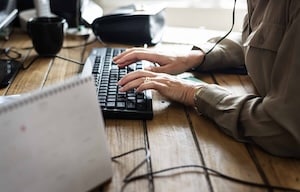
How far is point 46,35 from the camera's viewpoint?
131 centimetres

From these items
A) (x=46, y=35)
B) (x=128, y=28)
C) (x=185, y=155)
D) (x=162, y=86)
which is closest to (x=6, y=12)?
(x=46, y=35)

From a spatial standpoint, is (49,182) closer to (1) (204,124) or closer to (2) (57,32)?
(1) (204,124)

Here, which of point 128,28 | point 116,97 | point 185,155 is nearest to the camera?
point 185,155

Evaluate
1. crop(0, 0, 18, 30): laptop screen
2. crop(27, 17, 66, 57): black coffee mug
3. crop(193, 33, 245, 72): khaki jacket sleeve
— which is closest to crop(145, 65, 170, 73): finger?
crop(193, 33, 245, 72): khaki jacket sleeve

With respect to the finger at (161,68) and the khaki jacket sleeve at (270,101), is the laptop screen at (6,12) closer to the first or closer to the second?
the finger at (161,68)

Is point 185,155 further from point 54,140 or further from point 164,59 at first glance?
point 164,59

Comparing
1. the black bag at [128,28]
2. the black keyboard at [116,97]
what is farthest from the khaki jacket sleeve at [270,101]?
the black bag at [128,28]

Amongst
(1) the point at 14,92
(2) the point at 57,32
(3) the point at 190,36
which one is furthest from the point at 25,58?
(3) the point at 190,36

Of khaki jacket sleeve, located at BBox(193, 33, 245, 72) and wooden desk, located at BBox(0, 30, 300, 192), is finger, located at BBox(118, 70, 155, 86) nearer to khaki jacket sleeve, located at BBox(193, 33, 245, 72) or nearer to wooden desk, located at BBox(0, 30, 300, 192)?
wooden desk, located at BBox(0, 30, 300, 192)

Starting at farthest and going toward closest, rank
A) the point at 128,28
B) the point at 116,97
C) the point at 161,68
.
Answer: the point at 128,28 → the point at 161,68 → the point at 116,97

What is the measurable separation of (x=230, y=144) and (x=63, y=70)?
61cm

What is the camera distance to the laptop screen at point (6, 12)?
134cm

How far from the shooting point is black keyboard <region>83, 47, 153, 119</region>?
94 centimetres

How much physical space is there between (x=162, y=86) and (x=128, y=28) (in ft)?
1.71
